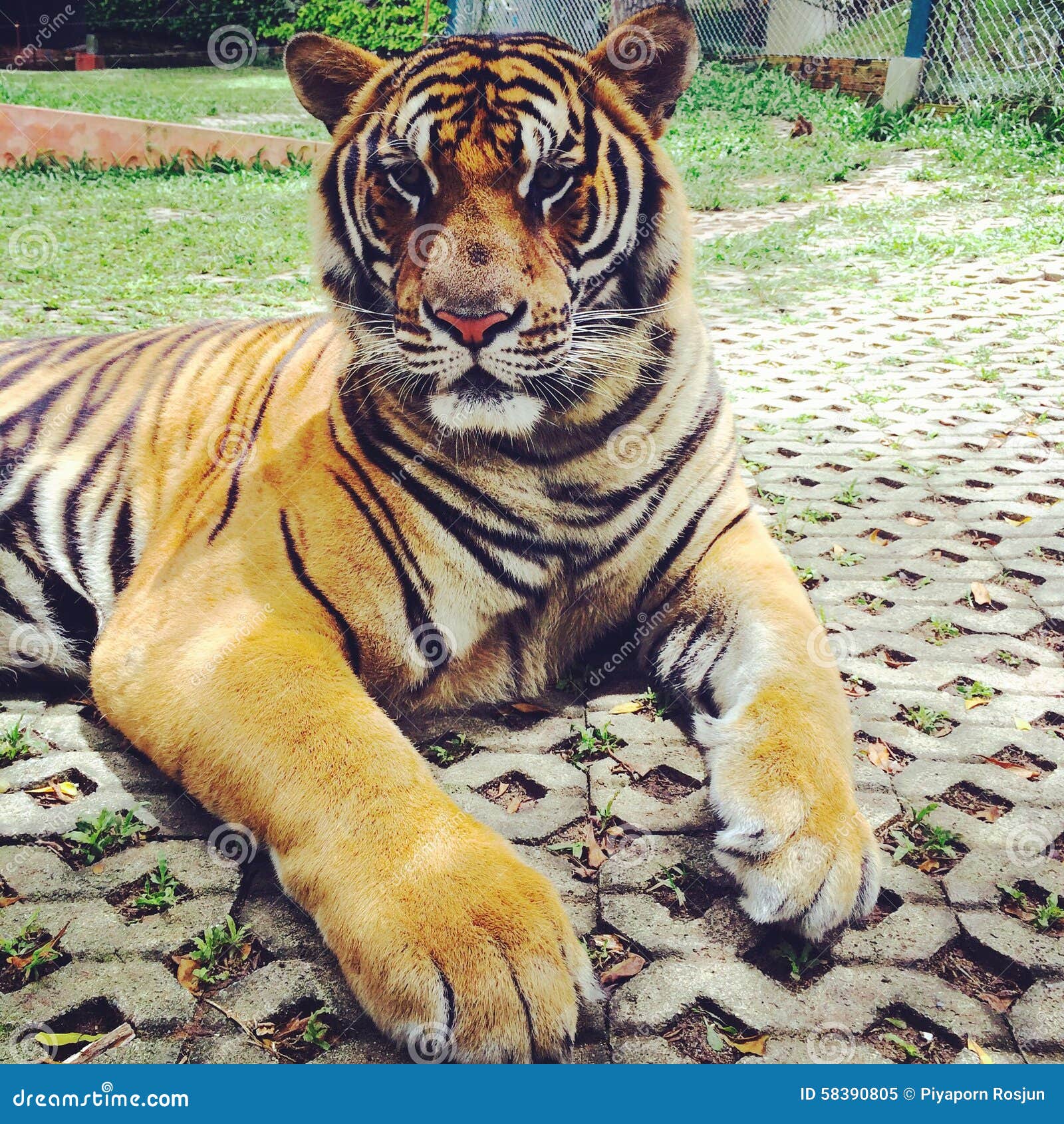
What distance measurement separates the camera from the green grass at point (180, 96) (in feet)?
41.7

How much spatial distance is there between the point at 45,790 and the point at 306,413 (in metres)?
1.02

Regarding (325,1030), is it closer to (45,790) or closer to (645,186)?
(45,790)


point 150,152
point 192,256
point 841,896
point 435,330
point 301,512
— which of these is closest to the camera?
point 841,896

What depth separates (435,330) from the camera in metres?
2.11

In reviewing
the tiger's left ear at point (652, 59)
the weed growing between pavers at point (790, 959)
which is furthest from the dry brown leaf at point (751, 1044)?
the tiger's left ear at point (652, 59)

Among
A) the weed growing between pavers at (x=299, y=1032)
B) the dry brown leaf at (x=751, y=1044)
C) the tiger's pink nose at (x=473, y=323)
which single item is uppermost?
the tiger's pink nose at (x=473, y=323)

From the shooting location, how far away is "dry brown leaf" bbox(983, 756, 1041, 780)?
223cm

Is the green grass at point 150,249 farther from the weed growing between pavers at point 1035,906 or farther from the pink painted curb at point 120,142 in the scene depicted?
the weed growing between pavers at point 1035,906

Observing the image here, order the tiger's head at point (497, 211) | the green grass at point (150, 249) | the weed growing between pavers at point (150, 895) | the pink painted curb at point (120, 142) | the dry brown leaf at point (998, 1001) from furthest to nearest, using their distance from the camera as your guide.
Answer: the pink painted curb at point (120, 142), the green grass at point (150, 249), the tiger's head at point (497, 211), the weed growing between pavers at point (150, 895), the dry brown leaf at point (998, 1001)

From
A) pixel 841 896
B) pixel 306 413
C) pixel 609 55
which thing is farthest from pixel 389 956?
pixel 609 55

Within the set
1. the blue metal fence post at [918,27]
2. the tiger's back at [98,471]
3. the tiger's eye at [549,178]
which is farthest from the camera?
the blue metal fence post at [918,27]

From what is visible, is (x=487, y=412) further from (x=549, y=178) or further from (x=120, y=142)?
(x=120, y=142)

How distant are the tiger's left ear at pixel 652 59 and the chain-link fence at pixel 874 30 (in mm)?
5079

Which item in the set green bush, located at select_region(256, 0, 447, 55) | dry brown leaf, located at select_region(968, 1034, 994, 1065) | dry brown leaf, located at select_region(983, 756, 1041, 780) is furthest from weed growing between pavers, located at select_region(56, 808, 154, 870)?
green bush, located at select_region(256, 0, 447, 55)
